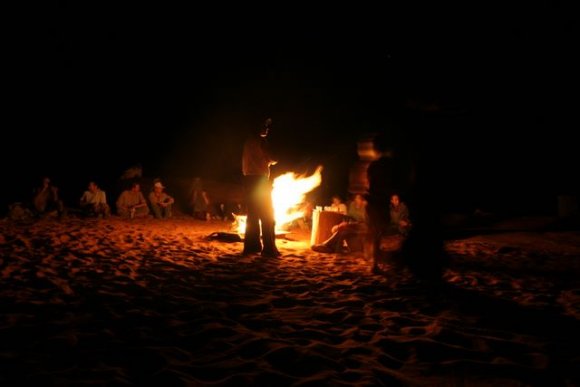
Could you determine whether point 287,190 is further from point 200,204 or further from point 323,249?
point 200,204

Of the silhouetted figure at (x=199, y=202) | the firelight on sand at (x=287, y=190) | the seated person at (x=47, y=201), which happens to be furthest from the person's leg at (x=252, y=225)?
the seated person at (x=47, y=201)

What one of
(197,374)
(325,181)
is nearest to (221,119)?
(325,181)

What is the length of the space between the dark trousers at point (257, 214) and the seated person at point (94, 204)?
22.5ft

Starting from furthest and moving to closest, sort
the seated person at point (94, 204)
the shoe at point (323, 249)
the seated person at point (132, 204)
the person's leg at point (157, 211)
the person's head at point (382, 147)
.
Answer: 1. the person's leg at point (157, 211)
2. the seated person at point (132, 204)
3. the seated person at point (94, 204)
4. the shoe at point (323, 249)
5. the person's head at point (382, 147)

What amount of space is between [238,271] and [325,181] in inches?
501

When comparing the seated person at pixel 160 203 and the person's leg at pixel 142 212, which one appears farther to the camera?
the seated person at pixel 160 203

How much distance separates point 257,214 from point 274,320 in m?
3.88

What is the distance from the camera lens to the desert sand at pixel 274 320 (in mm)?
3059

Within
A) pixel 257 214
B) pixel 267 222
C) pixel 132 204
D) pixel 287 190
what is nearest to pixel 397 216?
pixel 287 190

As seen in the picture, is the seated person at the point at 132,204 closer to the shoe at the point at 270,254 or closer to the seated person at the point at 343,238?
the shoe at the point at 270,254

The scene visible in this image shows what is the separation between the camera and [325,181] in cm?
1877

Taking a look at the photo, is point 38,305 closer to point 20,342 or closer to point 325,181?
point 20,342

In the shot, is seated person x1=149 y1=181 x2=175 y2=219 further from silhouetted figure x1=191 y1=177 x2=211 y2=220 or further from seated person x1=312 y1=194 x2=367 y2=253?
seated person x1=312 y1=194 x2=367 y2=253

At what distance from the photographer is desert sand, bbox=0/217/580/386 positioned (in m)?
3.06
